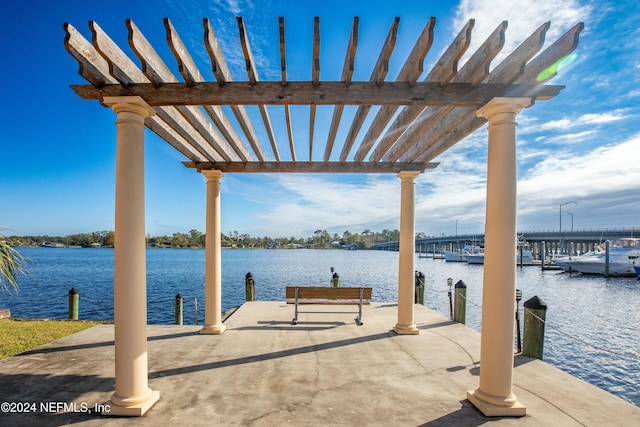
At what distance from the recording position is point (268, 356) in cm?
589

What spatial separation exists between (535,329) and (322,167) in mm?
5504

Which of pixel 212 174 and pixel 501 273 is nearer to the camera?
pixel 501 273

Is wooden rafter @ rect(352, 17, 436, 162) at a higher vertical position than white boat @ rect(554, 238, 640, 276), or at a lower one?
higher

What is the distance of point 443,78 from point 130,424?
5498 millimetres

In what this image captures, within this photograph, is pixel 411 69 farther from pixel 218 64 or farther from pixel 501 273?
pixel 501 273

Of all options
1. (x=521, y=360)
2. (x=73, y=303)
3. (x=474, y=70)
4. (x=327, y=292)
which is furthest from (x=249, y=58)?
(x=73, y=303)

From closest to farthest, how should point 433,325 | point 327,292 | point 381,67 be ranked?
point 381,67 → point 433,325 → point 327,292

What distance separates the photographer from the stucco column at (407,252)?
754 centimetres

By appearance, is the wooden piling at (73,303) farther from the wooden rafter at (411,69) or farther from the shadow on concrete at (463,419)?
the shadow on concrete at (463,419)

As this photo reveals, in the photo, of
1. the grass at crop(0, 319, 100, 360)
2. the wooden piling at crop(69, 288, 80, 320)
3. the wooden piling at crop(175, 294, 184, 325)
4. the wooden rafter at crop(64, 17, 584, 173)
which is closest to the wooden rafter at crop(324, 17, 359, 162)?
the wooden rafter at crop(64, 17, 584, 173)

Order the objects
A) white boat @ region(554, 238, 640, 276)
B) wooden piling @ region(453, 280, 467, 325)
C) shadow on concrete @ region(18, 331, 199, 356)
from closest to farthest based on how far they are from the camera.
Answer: shadow on concrete @ region(18, 331, 199, 356), wooden piling @ region(453, 280, 467, 325), white boat @ region(554, 238, 640, 276)

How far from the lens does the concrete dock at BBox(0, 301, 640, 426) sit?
3842 millimetres

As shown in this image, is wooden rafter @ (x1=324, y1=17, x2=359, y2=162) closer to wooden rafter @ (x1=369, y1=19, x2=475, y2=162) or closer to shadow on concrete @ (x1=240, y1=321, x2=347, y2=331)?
wooden rafter @ (x1=369, y1=19, x2=475, y2=162)

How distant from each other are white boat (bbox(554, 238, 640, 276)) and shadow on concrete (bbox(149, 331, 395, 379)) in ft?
172
